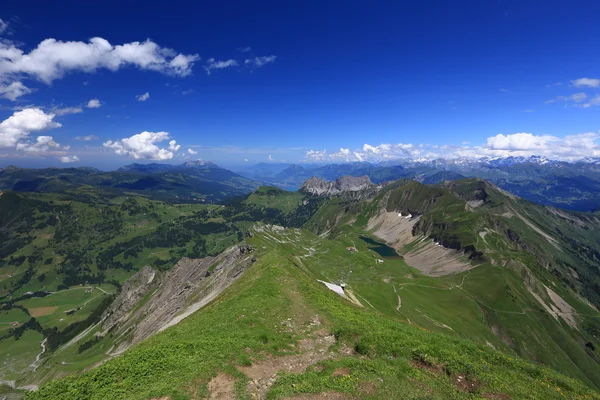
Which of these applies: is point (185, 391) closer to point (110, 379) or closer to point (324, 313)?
point (110, 379)

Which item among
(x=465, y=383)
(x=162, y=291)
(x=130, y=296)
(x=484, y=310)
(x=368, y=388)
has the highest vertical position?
(x=368, y=388)

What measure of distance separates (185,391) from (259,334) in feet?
38.1

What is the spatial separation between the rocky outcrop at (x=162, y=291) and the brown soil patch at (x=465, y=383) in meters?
Answer: 75.9

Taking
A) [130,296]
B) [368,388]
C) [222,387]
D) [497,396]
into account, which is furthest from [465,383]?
[130,296]

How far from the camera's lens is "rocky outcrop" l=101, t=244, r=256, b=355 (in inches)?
4154

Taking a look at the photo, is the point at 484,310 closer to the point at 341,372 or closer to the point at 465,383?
the point at 465,383

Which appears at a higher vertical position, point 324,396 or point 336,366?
point 324,396

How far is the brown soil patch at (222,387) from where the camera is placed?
20828 millimetres

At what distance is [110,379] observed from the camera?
21.3 metres

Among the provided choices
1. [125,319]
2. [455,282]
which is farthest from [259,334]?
[455,282]

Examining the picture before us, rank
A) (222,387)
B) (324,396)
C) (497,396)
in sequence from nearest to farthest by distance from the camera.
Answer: (324,396) < (222,387) < (497,396)

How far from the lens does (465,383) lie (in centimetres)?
2352

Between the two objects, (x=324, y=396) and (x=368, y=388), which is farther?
(x=368, y=388)

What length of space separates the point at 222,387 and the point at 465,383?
18.9 m
